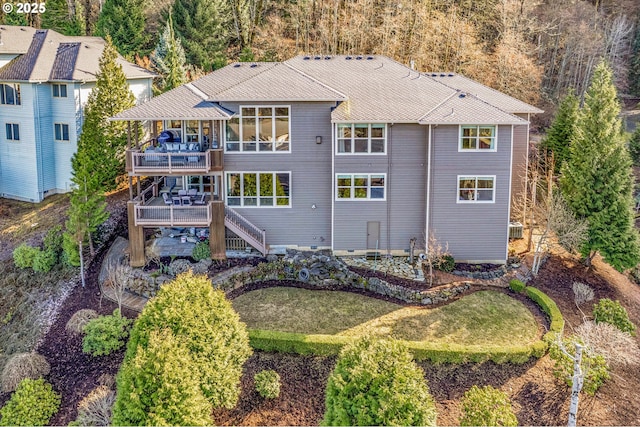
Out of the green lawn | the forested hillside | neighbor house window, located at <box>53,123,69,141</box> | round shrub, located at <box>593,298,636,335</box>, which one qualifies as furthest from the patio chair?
the forested hillside

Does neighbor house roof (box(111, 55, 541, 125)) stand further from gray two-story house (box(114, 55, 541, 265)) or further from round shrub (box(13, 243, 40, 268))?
round shrub (box(13, 243, 40, 268))

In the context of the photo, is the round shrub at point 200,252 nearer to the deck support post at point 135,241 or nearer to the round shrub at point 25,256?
the deck support post at point 135,241

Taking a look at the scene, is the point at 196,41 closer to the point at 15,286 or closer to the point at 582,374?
the point at 15,286

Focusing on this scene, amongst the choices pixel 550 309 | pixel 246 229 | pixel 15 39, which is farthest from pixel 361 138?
pixel 15 39

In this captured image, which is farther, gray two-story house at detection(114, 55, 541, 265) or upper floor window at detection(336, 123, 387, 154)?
upper floor window at detection(336, 123, 387, 154)

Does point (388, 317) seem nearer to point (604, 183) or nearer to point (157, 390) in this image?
point (157, 390)

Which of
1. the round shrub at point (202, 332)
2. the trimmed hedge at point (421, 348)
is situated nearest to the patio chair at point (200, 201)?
the trimmed hedge at point (421, 348)
